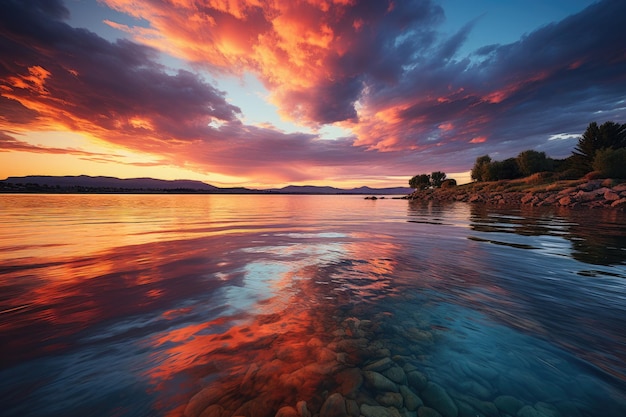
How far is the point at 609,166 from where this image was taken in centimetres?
4206

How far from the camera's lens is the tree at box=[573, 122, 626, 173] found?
50.6m

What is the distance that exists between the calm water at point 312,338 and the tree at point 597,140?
69927mm

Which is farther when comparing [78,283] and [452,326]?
[78,283]

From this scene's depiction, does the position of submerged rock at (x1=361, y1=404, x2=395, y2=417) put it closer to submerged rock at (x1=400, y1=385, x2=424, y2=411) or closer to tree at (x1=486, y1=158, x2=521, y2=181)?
submerged rock at (x1=400, y1=385, x2=424, y2=411)

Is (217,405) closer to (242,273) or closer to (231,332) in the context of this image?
(231,332)

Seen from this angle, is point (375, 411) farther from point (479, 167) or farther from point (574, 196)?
point (479, 167)

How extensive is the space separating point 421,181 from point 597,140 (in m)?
76.7

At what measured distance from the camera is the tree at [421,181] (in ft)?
420

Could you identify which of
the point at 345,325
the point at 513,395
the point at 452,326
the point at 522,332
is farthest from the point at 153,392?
the point at 522,332

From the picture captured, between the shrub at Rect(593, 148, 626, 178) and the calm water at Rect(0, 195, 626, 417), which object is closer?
the calm water at Rect(0, 195, 626, 417)

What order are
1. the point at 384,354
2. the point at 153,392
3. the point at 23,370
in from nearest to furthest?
the point at 153,392 → the point at 23,370 → the point at 384,354

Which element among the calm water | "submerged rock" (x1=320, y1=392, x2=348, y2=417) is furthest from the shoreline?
"submerged rock" (x1=320, y1=392, x2=348, y2=417)

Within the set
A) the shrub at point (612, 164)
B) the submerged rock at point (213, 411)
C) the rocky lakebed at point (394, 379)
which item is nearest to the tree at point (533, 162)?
the shrub at point (612, 164)

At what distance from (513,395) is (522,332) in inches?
61.5
